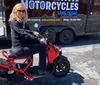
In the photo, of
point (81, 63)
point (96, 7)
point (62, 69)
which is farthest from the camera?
point (96, 7)

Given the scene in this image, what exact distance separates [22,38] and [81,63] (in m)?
2.46

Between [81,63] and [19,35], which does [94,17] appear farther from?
[19,35]

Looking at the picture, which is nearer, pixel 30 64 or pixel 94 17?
pixel 30 64

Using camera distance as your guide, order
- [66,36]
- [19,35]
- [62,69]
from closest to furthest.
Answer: [19,35], [62,69], [66,36]

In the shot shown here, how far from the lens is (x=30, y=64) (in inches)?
197

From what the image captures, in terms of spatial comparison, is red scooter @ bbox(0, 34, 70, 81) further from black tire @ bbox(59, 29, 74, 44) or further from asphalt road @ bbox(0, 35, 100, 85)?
black tire @ bbox(59, 29, 74, 44)

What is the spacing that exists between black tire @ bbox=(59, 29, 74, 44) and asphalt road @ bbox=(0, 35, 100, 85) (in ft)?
0.61

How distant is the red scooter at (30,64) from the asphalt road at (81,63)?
24cm

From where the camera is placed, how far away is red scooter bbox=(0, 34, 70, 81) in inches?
185

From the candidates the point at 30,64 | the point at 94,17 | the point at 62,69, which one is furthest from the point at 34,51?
the point at 94,17

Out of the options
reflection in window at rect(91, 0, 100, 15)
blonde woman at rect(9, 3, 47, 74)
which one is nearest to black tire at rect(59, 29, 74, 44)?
reflection in window at rect(91, 0, 100, 15)

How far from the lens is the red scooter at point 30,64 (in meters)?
4.70

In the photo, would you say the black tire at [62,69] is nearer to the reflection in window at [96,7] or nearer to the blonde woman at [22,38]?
the blonde woman at [22,38]

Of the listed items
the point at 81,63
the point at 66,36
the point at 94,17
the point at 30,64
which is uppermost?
the point at 94,17
